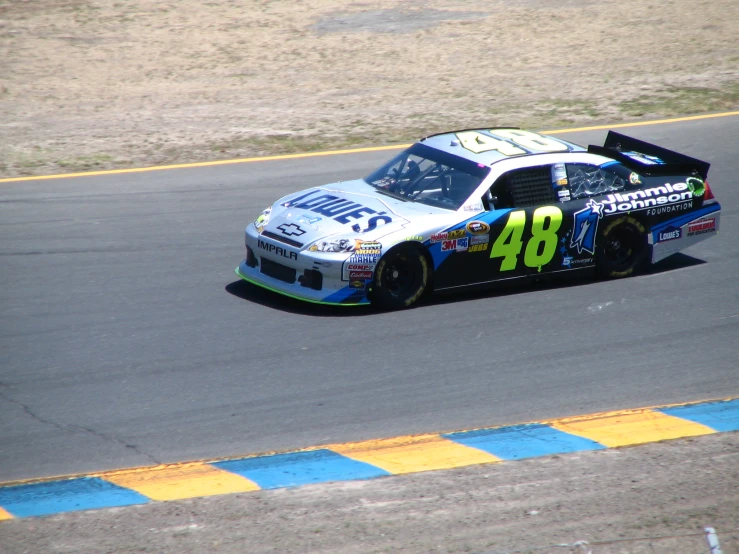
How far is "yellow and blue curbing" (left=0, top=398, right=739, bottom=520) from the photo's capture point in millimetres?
5691

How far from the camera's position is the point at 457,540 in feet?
16.9

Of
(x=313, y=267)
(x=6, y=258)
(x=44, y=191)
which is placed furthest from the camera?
(x=44, y=191)

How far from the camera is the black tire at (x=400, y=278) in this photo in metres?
8.30

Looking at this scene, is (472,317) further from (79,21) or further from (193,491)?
(79,21)

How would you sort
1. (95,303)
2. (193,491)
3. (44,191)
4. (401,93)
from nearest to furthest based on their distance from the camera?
(193,491) < (95,303) < (44,191) < (401,93)

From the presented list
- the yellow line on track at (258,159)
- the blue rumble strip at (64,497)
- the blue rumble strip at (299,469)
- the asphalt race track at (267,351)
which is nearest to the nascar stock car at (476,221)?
the asphalt race track at (267,351)

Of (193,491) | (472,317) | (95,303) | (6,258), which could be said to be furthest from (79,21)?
(193,491)

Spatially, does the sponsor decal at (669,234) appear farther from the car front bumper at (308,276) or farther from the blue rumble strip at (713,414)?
the car front bumper at (308,276)

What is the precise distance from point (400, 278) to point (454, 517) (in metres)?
3.42

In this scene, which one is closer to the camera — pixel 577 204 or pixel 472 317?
pixel 472 317

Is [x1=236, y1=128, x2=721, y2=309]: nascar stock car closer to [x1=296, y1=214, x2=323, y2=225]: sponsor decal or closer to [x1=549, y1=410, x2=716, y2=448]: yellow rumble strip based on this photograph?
[x1=296, y1=214, x2=323, y2=225]: sponsor decal

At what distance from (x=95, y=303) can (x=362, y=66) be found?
11280 mm

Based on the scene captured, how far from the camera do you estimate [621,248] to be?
31.4 ft

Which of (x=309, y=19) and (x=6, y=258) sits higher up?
(x=309, y=19)
